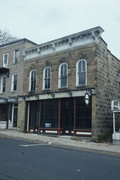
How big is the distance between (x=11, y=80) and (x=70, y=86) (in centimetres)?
875

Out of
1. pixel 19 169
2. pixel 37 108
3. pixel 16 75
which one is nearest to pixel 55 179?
pixel 19 169

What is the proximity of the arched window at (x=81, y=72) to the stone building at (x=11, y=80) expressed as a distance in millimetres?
7282

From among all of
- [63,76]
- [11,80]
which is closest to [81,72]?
[63,76]

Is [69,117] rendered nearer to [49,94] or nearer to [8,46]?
[49,94]

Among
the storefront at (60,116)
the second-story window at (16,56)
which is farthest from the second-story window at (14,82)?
the storefront at (60,116)

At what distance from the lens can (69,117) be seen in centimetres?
1850

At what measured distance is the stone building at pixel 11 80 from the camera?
23562 mm

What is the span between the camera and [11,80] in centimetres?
2453

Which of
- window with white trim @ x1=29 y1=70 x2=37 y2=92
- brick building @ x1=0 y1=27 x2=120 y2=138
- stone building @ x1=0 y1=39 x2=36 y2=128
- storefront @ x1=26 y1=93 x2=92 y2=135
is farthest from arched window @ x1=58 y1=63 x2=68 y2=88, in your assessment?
stone building @ x1=0 y1=39 x2=36 y2=128

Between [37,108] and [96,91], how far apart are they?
697cm

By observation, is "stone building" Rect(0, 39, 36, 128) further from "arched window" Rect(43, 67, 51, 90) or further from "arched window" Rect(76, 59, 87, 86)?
"arched window" Rect(76, 59, 87, 86)

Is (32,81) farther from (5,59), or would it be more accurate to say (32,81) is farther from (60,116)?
(5,59)

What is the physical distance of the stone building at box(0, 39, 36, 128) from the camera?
2356cm

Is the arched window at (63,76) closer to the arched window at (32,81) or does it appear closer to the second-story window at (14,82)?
the arched window at (32,81)
